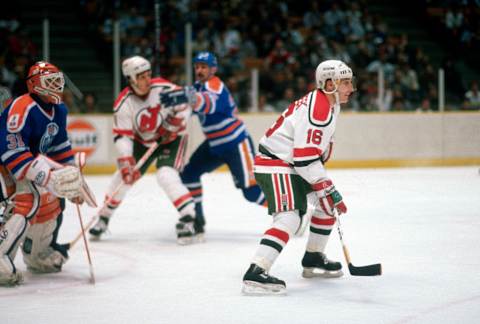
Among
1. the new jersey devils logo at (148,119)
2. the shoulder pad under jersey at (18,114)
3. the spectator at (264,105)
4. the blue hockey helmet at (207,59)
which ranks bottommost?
the spectator at (264,105)

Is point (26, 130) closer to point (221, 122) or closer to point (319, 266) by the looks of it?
point (319, 266)

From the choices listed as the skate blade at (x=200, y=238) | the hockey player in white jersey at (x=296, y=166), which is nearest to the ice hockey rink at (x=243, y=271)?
the skate blade at (x=200, y=238)

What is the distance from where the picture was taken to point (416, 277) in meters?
4.44

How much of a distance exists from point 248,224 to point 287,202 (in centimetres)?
247

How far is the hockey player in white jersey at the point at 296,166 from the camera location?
13.3 ft

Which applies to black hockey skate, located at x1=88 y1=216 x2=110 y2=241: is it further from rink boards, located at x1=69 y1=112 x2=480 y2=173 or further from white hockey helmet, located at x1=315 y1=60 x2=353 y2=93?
rink boards, located at x1=69 y1=112 x2=480 y2=173

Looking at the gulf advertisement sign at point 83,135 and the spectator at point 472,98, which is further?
the spectator at point 472,98

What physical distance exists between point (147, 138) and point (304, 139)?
7.46 feet

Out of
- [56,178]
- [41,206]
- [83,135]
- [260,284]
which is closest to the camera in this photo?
[260,284]

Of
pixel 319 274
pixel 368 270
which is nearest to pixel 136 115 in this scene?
pixel 319 274

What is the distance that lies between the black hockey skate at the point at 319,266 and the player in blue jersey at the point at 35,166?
4.17 ft

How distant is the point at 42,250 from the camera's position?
15.6 ft

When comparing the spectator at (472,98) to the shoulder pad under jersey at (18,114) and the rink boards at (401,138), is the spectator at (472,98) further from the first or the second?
the shoulder pad under jersey at (18,114)

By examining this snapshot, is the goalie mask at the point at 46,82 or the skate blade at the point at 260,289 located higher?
the goalie mask at the point at 46,82
